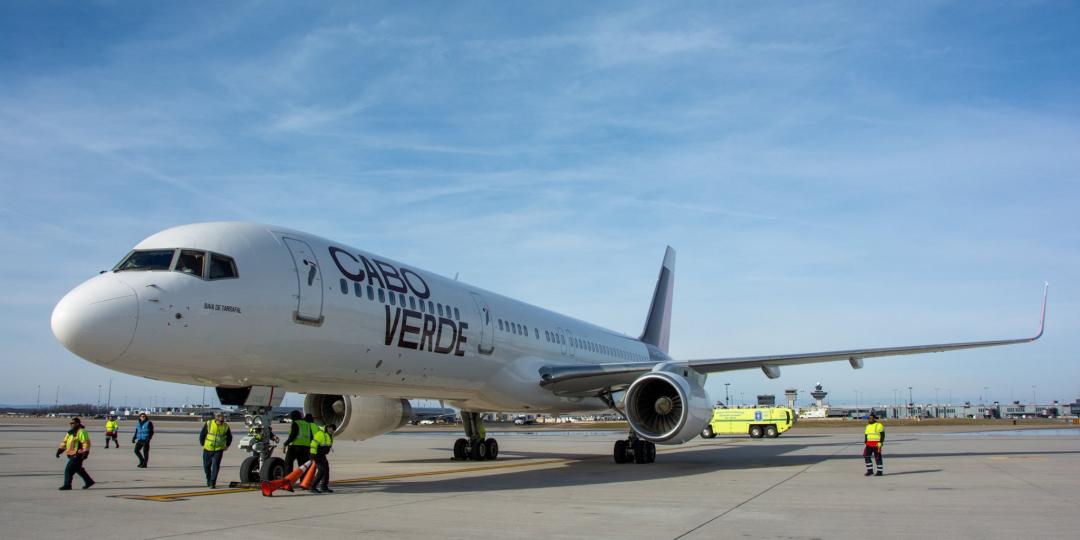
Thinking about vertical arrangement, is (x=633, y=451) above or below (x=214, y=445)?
below

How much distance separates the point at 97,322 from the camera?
958 centimetres

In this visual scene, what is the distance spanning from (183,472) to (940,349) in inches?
676

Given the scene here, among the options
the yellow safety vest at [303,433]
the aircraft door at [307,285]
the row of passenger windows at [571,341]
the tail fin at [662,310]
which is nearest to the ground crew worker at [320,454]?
the yellow safety vest at [303,433]

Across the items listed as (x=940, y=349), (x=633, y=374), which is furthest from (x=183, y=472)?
(x=940, y=349)

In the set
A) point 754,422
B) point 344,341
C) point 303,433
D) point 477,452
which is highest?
point 344,341

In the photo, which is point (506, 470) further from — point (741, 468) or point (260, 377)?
point (260, 377)

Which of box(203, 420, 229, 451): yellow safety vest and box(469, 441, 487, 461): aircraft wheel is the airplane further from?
box(203, 420, 229, 451): yellow safety vest

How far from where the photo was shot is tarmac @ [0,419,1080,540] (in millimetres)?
7988

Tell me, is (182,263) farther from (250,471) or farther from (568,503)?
(568,503)

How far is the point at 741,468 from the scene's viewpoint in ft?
58.2

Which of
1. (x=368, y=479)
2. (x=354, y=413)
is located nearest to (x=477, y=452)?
(x=354, y=413)

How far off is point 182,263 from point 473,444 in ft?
38.6

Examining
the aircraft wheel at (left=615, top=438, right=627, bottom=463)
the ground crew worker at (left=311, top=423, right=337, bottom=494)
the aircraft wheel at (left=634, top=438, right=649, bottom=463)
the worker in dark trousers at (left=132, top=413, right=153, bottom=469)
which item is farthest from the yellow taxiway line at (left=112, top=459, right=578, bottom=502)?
the worker in dark trousers at (left=132, top=413, right=153, bottom=469)

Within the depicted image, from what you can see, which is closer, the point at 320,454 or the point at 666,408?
the point at 320,454
